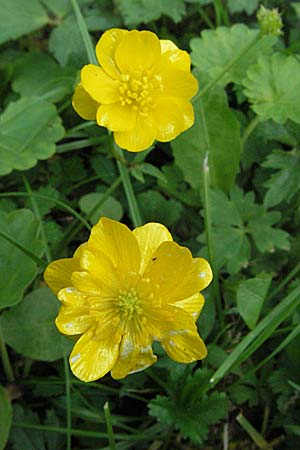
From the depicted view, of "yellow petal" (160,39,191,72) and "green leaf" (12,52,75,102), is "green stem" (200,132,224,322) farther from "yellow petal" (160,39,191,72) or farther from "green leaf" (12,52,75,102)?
"green leaf" (12,52,75,102)

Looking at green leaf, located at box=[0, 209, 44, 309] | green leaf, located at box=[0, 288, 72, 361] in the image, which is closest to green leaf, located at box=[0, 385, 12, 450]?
green leaf, located at box=[0, 288, 72, 361]

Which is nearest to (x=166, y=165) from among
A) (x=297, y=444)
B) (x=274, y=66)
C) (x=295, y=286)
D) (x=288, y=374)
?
(x=274, y=66)

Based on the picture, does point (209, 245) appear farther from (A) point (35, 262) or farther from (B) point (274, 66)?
(B) point (274, 66)

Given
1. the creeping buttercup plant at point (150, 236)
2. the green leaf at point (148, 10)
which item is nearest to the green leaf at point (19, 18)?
the creeping buttercup plant at point (150, 236)

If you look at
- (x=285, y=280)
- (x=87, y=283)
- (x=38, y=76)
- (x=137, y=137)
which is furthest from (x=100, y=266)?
(x=38, y=76)

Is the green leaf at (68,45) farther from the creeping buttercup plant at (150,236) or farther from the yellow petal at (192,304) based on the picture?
the yellow petal at (192,304)

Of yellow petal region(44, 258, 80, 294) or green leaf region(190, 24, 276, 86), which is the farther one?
green leaf region(190, 24, 276, 86)
